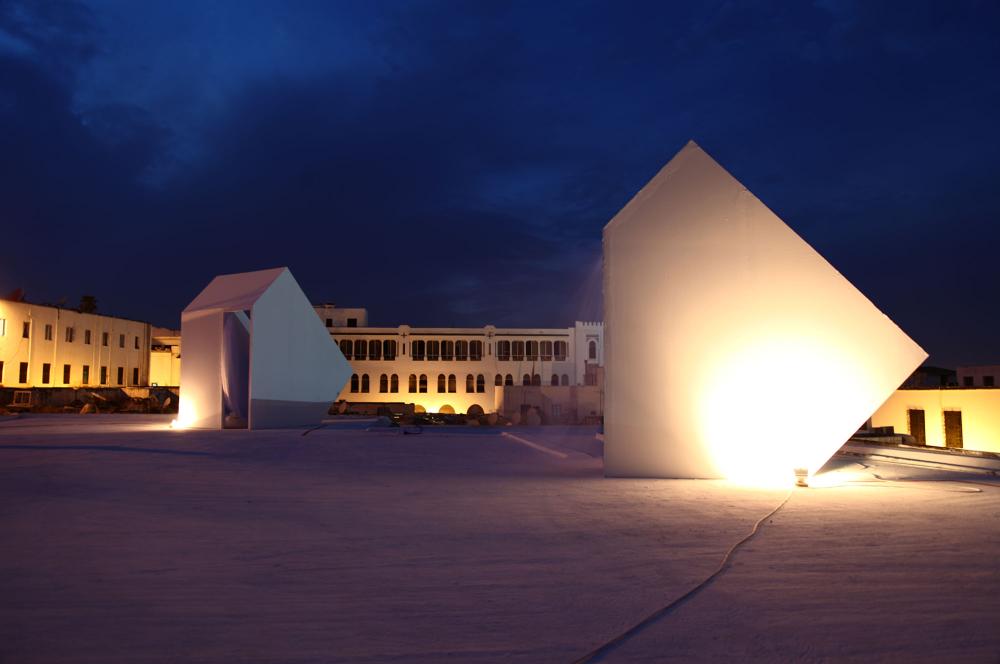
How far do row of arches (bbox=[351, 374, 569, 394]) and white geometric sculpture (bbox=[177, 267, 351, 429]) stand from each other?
3162 centimetres

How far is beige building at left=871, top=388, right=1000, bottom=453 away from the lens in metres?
17.8

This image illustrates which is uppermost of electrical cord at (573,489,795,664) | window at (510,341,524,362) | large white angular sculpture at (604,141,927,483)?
window at (510,341,524,362)

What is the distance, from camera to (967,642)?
9.35 ft

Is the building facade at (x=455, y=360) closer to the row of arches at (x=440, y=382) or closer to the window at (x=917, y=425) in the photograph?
the row of arches at (x=440, y=382)

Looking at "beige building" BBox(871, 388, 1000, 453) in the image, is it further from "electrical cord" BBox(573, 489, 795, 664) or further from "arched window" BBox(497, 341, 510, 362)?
"arched window" BBox(497, 341, 510, 362)

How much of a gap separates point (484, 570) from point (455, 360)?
47.8 m

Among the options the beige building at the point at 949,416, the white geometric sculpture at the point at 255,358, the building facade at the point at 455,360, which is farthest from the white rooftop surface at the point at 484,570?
the building facade at the point at 455,360

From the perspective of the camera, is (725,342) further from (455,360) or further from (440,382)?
(440,382)

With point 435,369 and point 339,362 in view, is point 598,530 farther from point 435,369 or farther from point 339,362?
point 435,369

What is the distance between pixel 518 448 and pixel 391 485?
564 centimetres

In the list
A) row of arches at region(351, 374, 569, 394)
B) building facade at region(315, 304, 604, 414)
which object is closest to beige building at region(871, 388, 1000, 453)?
building facade at region(315, 304, 604, 414)

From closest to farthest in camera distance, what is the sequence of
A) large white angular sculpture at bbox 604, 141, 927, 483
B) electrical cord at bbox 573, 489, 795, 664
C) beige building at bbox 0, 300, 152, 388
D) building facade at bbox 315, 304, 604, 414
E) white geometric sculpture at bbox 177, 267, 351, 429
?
electrical cord at bbox 573, 489, 795, 664, large white angular sculpture at bbox 604, 141, 927, 483, white geometric sculpture at bbox 177, 267, 351, 429, beige building at bbox 0, 300, 152, 388, building facade at bbox 315, 304, 604, 414

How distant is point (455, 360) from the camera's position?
51656mm

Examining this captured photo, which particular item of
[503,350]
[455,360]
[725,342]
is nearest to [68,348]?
[455,360]
